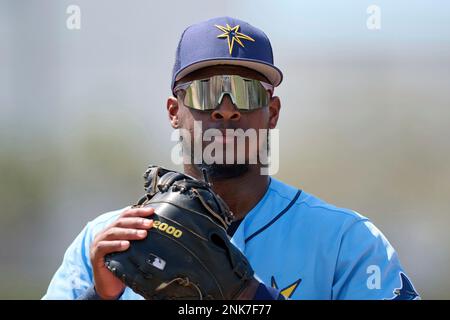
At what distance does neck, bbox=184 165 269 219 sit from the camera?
226cm

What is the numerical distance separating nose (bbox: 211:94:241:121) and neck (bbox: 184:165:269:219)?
202 mm

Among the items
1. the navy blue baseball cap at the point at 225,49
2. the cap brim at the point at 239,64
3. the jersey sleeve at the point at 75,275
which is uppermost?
the navy blue baseball cap at the point at 225,49

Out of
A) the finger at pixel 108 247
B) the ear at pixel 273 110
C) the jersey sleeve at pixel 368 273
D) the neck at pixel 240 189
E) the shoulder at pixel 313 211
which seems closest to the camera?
the finger at pixel 108 247

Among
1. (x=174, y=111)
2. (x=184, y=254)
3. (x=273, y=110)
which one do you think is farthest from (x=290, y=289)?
(x=174, y=111)

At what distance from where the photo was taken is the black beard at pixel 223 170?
2.22 metres

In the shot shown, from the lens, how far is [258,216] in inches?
88.0

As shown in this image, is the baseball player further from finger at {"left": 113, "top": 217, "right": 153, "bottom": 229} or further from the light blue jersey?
finger at {"left": 113, "top": 217, "right": 153, "bottom": 229}

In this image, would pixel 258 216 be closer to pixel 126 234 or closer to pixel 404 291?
pixel 404 291

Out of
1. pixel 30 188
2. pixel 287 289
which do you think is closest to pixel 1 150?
pixel 30 188

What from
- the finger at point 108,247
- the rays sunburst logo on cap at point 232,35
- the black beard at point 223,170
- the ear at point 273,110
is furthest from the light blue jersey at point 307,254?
the rays sunburst logo on cap at point 232,35

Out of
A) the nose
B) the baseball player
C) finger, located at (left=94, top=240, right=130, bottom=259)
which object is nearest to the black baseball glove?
finger, located at (left=94, top=240, right=130, bottom=259)

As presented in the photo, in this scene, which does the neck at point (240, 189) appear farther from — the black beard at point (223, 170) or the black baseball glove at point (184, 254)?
the black baseball glove at point (184, 254)

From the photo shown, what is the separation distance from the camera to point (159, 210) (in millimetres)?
1750

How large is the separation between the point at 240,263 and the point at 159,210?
0.27 metres
